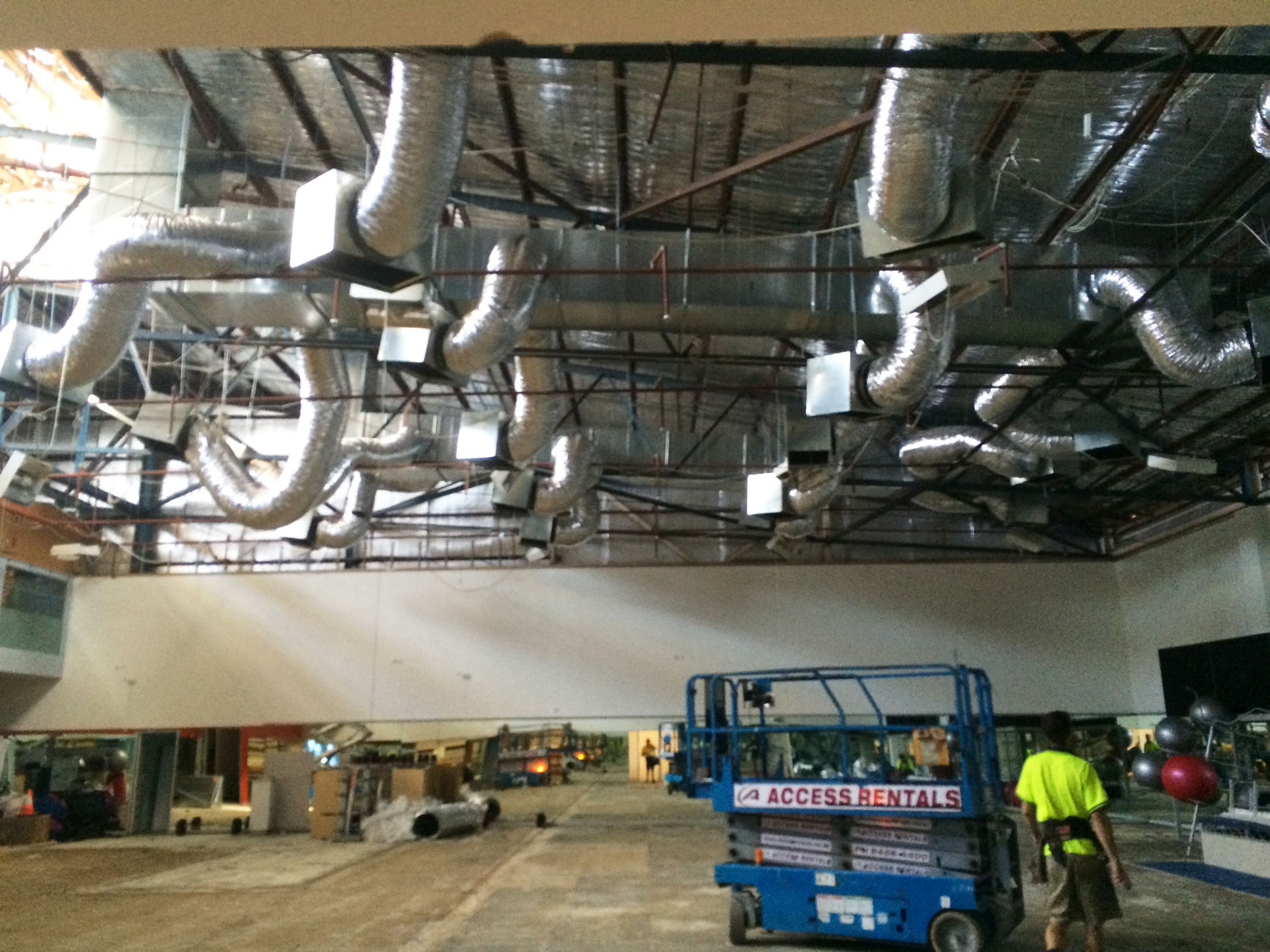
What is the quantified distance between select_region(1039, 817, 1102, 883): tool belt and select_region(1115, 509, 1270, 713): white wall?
9.56m

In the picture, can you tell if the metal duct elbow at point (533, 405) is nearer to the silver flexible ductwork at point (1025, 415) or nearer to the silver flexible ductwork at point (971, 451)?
the silver flexible ductwork at point (971, 451)

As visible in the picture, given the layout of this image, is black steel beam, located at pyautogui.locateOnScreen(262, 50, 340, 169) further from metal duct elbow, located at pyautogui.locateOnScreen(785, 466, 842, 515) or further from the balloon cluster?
the balloon cluster

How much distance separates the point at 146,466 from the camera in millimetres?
16359

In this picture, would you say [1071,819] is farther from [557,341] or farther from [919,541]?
[919,541]

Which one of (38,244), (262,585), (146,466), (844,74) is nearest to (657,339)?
(844,74)

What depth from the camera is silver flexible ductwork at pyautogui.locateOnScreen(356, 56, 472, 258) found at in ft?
15.7

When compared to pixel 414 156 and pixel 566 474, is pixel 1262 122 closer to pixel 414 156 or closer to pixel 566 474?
pixel 414 156

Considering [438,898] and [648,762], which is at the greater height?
[648,762]

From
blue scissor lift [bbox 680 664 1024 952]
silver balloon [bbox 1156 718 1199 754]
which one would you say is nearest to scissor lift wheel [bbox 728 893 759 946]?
blue scissor lift [bbox 680 664 1024 952]

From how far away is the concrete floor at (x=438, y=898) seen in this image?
23.0 ft

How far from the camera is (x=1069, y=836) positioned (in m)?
4.84

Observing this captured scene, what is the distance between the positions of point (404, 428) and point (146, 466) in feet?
25.6

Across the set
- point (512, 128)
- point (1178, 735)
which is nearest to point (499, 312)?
point (512, 128)

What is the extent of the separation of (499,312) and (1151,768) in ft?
33.5
